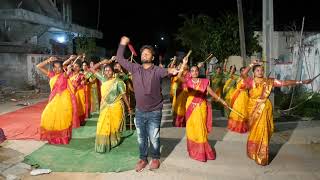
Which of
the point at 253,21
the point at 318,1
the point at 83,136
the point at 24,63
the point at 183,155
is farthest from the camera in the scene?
the point at 318,1

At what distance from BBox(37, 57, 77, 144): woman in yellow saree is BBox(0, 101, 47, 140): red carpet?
945 mm

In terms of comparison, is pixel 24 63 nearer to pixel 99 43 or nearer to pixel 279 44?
pixel 279 44

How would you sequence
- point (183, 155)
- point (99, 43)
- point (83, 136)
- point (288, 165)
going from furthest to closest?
point (99, 43) < point (83, 136) < point (183, 155) < point (288, 165)

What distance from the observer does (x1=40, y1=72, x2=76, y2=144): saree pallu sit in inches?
335

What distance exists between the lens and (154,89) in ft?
21.2

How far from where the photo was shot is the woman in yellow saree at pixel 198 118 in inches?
285

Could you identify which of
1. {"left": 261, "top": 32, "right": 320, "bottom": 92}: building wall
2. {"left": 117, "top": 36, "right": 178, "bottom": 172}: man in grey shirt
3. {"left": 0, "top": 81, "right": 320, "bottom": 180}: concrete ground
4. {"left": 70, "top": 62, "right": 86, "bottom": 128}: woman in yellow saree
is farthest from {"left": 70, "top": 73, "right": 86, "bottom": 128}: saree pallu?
{"left": 261, "top": 32, "right": 320, "bottom": 92}: building wall

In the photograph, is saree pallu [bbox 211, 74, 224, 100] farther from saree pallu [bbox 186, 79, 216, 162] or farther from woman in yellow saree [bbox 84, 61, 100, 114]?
saree pallu [bbox 186, 79, 216, 162]

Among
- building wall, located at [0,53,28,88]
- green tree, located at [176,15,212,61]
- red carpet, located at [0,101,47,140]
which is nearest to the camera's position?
red carpet, located at [0,101,47,140]

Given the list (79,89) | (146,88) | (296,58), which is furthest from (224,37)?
(146,88)

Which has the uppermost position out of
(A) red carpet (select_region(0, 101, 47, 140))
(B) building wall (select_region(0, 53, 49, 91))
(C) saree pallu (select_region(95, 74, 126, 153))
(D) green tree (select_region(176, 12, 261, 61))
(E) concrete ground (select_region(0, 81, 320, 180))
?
(D) green tree (select_region(176, 12, 261, 61))

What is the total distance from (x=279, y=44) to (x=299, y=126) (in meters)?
11.7

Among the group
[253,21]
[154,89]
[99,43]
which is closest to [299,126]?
[154,89]

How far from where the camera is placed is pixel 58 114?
849 centimetres
